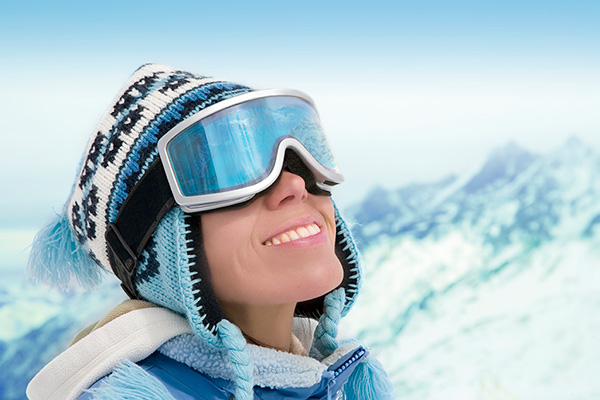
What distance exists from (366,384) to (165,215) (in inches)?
26.5

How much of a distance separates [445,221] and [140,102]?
248cm

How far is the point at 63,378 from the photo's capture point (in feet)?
4.90

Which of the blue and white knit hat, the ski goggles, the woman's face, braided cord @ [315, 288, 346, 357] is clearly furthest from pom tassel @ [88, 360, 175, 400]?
braided cord @ [315, 288, 346, 357]

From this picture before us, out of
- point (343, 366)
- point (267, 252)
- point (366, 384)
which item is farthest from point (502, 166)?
point (267, 252)

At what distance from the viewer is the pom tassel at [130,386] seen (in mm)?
1368

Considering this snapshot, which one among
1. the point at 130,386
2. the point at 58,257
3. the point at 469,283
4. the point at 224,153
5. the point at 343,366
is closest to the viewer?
the point at 130,386

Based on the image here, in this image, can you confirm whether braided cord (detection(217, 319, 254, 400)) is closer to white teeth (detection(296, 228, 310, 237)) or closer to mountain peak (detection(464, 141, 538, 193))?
white teeth (detection(296, 228, 310, 237))

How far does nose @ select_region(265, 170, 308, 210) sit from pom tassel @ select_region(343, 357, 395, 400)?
513mm

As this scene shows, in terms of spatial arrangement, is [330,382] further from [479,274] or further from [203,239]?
[479,274]

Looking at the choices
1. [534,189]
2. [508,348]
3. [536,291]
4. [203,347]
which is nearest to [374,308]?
[508,348]

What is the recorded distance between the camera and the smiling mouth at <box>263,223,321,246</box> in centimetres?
152

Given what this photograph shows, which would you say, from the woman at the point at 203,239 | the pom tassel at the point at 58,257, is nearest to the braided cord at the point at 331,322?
the woman at the point at 203,239

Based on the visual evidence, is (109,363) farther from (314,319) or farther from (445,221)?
(445,221)

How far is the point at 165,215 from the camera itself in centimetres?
152
